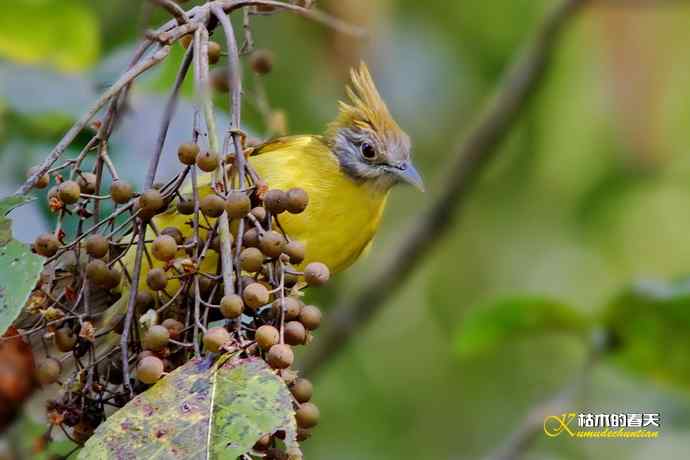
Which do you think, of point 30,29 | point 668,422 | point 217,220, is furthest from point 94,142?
point 668,422

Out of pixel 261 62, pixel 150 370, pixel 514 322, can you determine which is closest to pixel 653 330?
pixel 514 322

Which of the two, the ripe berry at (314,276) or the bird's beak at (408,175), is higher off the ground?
the bird's beak at (408,175)

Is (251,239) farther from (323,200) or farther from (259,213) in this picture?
(323,200)

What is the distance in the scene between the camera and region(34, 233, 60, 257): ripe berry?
2.14m

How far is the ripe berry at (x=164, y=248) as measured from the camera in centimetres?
204

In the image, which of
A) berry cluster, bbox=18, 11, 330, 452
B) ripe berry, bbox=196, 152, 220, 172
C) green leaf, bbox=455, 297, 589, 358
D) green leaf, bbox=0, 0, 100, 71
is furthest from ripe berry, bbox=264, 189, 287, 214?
green leaf, bbox=455, 297, 589, 358

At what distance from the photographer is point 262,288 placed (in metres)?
1.92

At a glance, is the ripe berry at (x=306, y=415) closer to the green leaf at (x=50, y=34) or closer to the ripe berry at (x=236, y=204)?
the ripe berry at (x=236, y=204)

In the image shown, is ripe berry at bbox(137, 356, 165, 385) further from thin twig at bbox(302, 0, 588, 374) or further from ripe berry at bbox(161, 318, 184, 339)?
thin twig at bbox(302, 0, 588, 374)

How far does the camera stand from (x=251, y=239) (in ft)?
6.65

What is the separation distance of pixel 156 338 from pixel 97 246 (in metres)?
0.25

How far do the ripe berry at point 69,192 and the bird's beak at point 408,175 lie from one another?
1.57 m

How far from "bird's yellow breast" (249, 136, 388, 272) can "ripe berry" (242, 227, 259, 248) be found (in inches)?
45.4

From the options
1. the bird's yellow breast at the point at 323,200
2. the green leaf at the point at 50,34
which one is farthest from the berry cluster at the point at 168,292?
the green leaf at the point at 50,34
